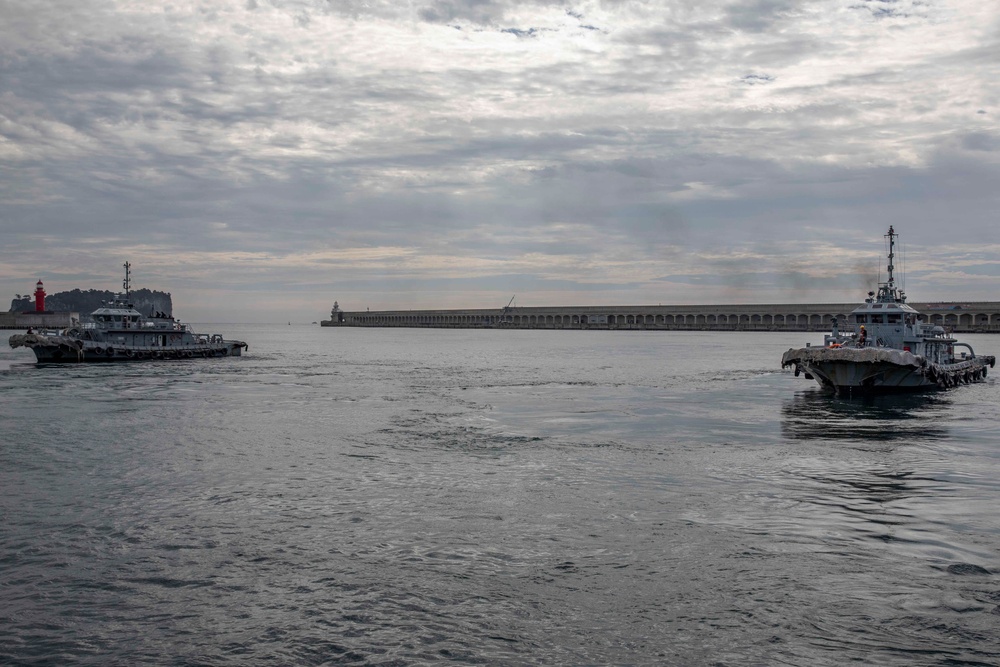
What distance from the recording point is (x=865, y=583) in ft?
46.3

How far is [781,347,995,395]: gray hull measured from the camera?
151 ft

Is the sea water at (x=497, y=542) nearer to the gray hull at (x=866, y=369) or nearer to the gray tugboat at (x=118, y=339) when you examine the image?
the gray hull at (x=866, y=369)

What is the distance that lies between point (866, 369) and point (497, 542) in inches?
1446

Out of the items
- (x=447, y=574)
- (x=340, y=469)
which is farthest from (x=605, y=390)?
(x=447, y=574)

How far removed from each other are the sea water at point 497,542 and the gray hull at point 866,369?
31.6 ft

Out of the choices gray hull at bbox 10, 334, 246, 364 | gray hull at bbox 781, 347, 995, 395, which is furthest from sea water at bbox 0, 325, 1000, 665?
→ gray hull at bbox 10, 334, 246, 364

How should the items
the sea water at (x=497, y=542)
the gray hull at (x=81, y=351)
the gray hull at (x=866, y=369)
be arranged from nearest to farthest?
the sea water at (x=497, y=542)
the gray hull at (x=866, y=369)
the gray hull at (x=81, y=351)

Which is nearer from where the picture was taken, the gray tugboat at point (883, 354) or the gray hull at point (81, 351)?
the gray tugboat at point (883, 354)

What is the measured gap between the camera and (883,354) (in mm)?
45562

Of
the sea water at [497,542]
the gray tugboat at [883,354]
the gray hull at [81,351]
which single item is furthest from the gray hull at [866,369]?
the gray hull at [81,351]

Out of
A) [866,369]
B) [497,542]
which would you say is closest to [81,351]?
[866,369]

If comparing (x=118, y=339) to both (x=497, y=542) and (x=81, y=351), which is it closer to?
(x=81, y=351)

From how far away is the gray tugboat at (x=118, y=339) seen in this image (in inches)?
3196

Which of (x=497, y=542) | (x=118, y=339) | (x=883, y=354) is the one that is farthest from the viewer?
(x=118, y=339)
